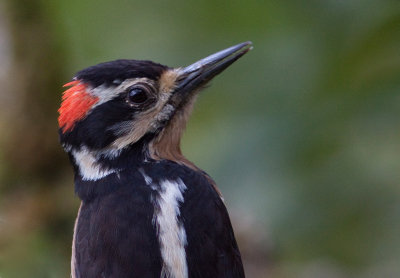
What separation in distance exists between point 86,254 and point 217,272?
0.65 metres

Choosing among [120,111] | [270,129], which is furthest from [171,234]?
[270,129]

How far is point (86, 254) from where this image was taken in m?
3.67

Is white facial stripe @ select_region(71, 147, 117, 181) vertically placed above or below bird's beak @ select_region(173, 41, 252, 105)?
below

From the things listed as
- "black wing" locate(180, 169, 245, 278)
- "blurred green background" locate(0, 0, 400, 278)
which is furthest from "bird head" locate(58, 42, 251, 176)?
"blurred green background" locate(0, 0, 400, 278)

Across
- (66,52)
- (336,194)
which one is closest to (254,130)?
(336,194)

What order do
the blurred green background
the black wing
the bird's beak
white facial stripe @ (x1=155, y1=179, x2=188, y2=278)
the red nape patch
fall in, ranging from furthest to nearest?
the blurred green background, the bird's beak, the red nape patch, the black wing, white facial stripe @ (x1=155, y1=179, x2=188, y2=278)

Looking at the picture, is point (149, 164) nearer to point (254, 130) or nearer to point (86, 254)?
point (86, 254)

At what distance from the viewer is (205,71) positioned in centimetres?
435

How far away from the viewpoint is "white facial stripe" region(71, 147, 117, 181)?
13.3ft

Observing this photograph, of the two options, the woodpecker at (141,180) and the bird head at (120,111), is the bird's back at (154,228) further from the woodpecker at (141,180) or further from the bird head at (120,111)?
the bird head at (120,111)

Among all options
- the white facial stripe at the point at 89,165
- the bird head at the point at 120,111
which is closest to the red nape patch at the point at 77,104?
the bird head at the point at 120,111

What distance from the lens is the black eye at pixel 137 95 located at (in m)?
4.04

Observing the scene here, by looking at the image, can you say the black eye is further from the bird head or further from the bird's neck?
the bird's neck

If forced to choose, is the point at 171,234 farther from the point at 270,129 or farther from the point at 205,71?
the point at 270,129
